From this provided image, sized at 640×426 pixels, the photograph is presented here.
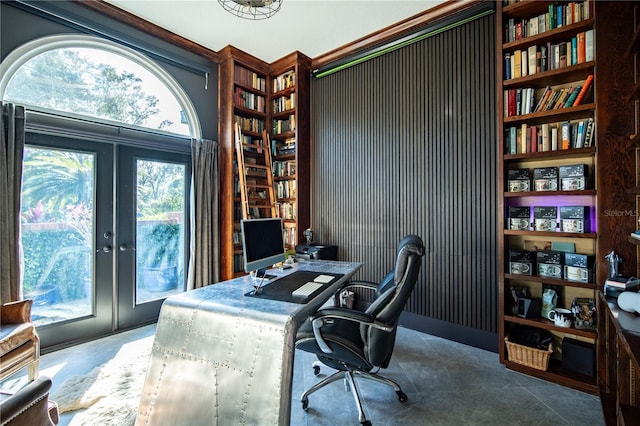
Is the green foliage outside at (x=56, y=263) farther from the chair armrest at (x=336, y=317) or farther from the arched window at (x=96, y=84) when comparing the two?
the chair armrest at (x=336, y=317)

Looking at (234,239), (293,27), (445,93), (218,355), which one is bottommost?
(218,355)

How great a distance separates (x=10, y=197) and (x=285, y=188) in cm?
266

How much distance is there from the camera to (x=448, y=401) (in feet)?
6.03

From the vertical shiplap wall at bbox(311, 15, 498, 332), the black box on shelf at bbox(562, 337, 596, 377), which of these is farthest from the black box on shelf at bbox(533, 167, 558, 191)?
the black box on shelf at bbox(562, 337, 596, 377)

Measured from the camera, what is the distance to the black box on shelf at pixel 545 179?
2125 millimetres

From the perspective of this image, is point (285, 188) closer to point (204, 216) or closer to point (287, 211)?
point (287, 211)

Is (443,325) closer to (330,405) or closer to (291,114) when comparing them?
(330,405)

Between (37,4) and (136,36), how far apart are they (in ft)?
2.48

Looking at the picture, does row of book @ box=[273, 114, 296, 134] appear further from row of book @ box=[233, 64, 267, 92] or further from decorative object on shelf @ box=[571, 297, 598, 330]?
decorative object on shelf @ box=[571, 297, 598, 330]

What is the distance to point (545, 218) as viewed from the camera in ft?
7.15

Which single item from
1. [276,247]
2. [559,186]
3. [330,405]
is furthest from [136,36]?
[559,186]

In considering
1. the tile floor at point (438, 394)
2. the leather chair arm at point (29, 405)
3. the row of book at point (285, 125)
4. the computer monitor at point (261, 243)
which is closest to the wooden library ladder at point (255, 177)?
the row of book at point (285, 125)

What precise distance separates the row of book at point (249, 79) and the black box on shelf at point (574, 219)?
371cm

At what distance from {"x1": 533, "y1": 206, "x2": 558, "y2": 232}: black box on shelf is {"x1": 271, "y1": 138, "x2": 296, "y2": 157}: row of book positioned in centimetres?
281
